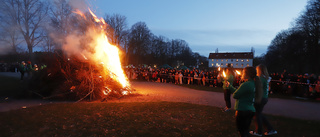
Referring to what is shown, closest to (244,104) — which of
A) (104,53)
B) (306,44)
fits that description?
(104,53)

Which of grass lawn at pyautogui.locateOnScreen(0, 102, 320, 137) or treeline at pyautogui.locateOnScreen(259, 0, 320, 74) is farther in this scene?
treeline at pyautogui.locateOnScreen(259, 0, 320, 74)

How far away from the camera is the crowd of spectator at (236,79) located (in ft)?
38.0

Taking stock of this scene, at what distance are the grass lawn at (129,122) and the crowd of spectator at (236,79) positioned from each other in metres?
2.27

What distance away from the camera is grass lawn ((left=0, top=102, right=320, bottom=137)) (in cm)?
500

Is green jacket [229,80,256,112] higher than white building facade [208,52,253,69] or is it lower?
lower

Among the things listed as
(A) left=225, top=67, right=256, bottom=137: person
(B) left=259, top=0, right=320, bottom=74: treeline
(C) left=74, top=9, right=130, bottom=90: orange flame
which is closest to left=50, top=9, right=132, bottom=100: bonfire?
(C) left=74, top=9, right=130, bottom=90: orange flame

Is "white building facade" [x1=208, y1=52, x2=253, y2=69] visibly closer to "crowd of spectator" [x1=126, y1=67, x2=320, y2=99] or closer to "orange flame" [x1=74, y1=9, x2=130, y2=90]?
"crowd of spectator" [x1=126, y1=67, x2=320, y2=99]

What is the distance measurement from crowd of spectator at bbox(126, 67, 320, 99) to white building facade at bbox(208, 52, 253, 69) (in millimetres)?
69040

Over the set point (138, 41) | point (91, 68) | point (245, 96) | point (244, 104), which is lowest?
point (244, 104)

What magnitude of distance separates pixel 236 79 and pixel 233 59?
76.8 meters

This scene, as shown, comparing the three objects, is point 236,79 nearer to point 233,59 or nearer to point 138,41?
point 138,41

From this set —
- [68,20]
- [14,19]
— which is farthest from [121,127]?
[68,20]

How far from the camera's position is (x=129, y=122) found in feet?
19.0

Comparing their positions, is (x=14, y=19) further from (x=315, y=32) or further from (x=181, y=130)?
(x=315, y=32)
